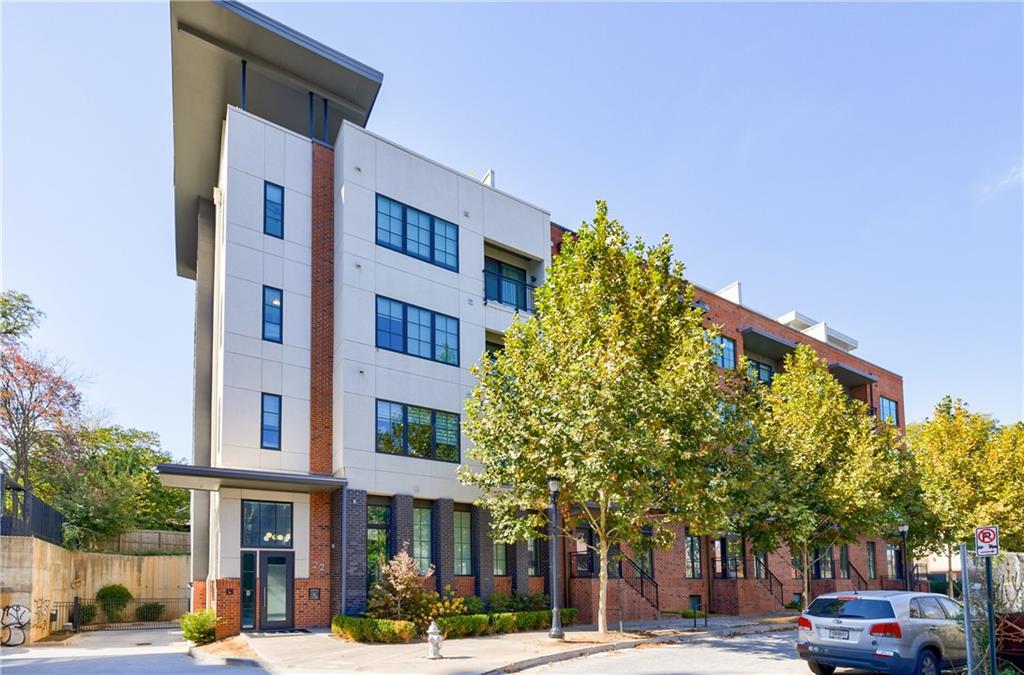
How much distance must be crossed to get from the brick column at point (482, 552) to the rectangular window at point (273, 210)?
10580 mm

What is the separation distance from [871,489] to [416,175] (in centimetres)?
1842

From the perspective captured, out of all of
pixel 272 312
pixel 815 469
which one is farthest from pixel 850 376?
pixel 272 312

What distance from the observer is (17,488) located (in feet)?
90.4

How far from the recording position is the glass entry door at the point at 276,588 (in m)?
23.2

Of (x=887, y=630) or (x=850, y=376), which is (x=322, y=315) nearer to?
(x=887, y=630)

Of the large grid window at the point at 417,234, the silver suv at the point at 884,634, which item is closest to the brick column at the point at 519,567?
the large grid window at the point at 417,234

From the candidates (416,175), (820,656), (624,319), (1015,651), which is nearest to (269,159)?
(416,175)

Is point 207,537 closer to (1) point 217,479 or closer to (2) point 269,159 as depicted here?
(1) point 217,479

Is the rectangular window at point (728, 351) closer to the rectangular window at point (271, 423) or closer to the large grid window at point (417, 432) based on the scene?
the large grid window at point (417, 432)

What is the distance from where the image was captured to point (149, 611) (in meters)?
36.6

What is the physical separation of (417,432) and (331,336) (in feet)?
12.9

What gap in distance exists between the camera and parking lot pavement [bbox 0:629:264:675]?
18234 mm

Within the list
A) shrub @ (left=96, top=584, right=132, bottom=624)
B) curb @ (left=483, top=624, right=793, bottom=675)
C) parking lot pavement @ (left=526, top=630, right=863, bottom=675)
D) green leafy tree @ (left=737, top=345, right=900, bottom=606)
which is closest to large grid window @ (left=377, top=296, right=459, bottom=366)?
green leafy tree @ (left=737, top=345, right=900, bottom=606)

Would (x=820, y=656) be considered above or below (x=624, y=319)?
below
